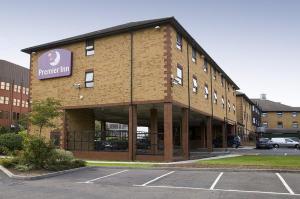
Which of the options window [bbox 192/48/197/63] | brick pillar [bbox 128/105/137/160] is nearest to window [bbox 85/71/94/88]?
brick pillar [bbox 128/105/137/160]

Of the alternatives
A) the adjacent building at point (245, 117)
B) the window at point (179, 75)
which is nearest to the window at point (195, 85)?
the window at point (179, 75)

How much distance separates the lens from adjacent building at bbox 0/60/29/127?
80875 millimetres

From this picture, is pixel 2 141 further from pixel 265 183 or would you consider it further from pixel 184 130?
pixel 265 183

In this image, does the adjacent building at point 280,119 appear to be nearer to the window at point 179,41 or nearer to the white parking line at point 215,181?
the window at point 179,41

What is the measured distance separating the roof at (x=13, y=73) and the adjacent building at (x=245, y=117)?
51.8 m

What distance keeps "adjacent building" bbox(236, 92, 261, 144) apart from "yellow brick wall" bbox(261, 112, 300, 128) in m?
10.7

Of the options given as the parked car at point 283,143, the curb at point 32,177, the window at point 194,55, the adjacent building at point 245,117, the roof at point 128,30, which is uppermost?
the roof at point 128,30

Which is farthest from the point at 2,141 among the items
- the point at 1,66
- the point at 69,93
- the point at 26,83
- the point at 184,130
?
the point at 26,83

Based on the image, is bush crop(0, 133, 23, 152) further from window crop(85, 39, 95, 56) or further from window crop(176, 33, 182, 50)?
window crop(176, 33, 182, 50)

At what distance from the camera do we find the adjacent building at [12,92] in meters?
80.9

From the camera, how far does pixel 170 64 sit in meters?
25.0

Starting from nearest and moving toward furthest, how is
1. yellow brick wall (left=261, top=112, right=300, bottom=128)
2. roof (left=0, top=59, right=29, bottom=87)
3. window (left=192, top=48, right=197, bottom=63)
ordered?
window (left=192, top=48, right=197, bottom=63) < roof (left=0, top=59, right=29, bottom=87) < yellow brick wall (left=261, top=112, right=300, bottom=128)

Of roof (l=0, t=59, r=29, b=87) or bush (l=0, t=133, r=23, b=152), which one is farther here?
roof (l=0, t=59, r=29, b=87)

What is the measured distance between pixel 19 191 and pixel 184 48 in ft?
62.1
